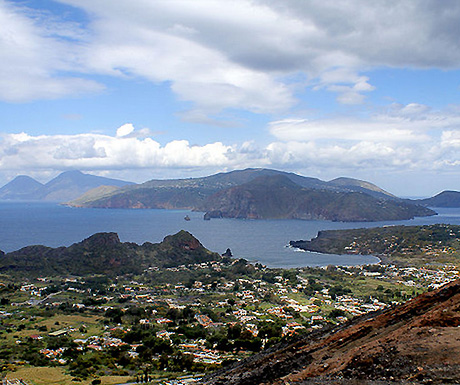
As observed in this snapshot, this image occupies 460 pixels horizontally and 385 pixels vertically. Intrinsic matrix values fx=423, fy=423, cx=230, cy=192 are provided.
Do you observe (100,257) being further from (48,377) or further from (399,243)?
(399,243)

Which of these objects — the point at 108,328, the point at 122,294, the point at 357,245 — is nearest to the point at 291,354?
the point at 108,328

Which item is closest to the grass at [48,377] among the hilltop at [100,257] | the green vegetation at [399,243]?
the hilltop at [100,257]

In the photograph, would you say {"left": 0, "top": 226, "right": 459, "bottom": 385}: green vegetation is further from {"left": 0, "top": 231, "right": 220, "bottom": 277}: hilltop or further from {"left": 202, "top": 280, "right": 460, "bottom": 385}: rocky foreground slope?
{"left": 202, "top": 280, "right": 460, "bottom": 385}: rocky foreground slope

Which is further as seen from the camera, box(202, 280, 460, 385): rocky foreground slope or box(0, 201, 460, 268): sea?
A: box(0, 201, 460, 268): sea

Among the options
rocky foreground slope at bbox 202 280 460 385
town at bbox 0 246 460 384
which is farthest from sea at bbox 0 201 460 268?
rocky foreground slope at bbox 202 280 460 385

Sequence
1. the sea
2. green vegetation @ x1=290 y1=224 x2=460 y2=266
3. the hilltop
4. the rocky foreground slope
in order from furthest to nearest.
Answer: the sea < green vegetation @ x1=290 y1=224 x2=460 y2=266 < the hilltop < the rocky foreground slope

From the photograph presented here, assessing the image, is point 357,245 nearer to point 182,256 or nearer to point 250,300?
point 182,256

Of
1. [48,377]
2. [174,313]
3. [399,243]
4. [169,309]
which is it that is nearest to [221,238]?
[399,243]

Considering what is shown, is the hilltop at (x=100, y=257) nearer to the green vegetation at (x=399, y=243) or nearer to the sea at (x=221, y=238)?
the sea at (x=221, y=238)

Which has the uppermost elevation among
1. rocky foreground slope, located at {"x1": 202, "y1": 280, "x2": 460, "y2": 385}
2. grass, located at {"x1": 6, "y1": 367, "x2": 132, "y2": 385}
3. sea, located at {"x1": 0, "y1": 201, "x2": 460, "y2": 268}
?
rocky foreground slope, located at {"x1": 202, "y1": 280, "x2": 460, "y2": 385}
